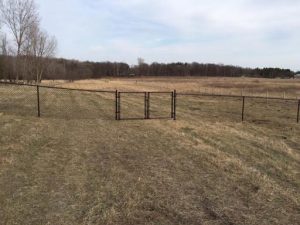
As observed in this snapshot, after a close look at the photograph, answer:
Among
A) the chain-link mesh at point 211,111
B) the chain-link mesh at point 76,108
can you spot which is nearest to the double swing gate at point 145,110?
the chain-link mesh at point 76,108

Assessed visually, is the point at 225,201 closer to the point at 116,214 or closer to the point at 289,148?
the point at 116,214

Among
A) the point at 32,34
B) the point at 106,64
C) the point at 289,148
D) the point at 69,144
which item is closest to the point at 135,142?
the point at 69,144

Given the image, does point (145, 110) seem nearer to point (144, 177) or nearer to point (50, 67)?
point (144, 177)

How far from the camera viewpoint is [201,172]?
7.79 m

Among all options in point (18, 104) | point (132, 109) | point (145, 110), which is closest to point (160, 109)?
point (132, 109)

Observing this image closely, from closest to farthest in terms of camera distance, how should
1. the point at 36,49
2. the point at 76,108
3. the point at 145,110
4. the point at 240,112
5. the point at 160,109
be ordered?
the point at 145,110, the point at 76,108, the point at 160,109, the point at 240,112, the point at 36,49

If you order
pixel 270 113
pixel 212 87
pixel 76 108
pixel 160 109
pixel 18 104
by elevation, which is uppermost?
pixel 18 104

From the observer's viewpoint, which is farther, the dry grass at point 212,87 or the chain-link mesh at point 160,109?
the dry grass at point 212,87

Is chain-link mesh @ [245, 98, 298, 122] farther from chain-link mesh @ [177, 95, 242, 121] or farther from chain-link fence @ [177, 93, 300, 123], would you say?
chain-link mesh @ [177, 95, 242, 121]

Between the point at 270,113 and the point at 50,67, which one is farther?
the point at 50,67

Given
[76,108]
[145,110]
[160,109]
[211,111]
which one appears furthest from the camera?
[211,111]

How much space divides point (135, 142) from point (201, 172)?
3.58 meters

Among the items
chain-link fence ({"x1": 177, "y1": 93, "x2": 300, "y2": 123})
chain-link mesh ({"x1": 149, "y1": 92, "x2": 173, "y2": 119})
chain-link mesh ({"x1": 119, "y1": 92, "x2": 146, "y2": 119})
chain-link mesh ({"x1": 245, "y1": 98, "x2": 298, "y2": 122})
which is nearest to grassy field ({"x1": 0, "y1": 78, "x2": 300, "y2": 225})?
chain-link mesh ({"x1": 119, "y1": 92, "x2": 146, "y2": 119})

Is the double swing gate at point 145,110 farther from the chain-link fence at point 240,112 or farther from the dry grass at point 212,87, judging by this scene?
the dry grass at point 212,87
